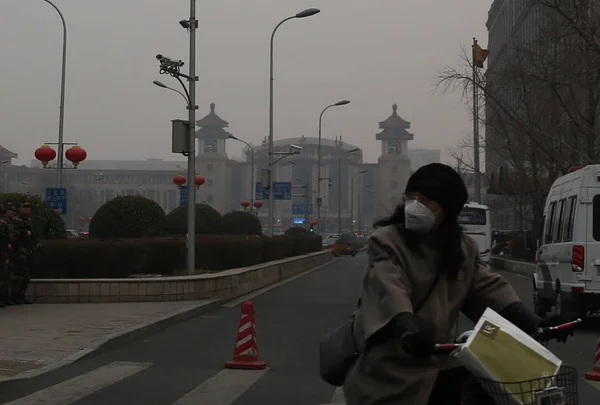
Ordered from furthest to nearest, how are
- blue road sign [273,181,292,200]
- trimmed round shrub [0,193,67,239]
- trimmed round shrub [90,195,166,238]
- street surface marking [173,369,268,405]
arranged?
1. blue road sign [273,181,292,200]
2. trimmed round shrub [90,195,166,238]
3. trimmed round shrub [0,193,67,239]
4. street surface marking [173,369,268,405]

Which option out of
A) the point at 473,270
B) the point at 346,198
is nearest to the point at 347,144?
the point at 346,198

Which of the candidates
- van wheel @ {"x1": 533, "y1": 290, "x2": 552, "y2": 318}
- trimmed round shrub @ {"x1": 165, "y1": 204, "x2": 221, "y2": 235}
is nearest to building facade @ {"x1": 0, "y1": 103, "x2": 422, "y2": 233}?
trimmed round shrub @ {"x1": 165, "y1": 204, "x2": 221, "y2": 235}

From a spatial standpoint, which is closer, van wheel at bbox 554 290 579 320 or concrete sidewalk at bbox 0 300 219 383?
concrete sidewalk at bbox 0 300 219 383

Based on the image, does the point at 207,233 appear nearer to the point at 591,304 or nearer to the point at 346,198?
the point at 591,304

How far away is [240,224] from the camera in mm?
38438

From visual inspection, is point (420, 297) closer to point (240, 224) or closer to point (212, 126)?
point (240, 224)

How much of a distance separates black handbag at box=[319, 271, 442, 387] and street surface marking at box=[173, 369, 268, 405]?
4.45 m

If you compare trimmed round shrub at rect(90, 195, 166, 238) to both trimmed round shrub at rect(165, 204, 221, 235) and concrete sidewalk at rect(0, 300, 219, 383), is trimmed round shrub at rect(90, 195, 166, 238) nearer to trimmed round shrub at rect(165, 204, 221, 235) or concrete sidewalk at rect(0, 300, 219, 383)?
trimmed round shrub at rect(165, 204, 221, 235)

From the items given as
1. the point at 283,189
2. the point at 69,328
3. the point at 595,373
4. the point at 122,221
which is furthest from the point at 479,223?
the point at 595,373

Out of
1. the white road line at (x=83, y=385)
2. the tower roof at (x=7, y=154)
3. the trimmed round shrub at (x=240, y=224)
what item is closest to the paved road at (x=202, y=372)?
the white road line at (x=83, y=385)

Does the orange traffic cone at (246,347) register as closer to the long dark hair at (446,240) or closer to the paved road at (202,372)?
the paved road at (202,372)

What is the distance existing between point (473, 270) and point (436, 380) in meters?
0.55

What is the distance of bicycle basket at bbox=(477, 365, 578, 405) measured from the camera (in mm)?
3197

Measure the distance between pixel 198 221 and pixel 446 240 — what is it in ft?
91.7
